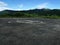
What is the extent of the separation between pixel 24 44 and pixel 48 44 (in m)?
1.49

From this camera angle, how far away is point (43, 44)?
38.6 ft

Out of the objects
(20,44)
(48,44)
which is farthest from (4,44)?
(48,44)

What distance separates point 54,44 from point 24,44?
6.11 ft

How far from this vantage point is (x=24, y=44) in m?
11.7

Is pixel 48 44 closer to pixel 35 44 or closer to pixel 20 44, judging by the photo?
pixel 35 44

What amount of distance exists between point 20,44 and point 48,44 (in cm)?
174

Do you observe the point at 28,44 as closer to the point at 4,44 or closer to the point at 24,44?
the point at 24,44

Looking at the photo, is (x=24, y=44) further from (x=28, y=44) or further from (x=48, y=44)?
(x=48, y=44)

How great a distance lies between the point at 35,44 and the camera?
11680mm

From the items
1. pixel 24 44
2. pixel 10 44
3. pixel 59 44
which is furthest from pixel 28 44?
pixel 59 44

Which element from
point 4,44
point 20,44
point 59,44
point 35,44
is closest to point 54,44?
point 59,44

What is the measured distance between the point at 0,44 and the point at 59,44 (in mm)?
3641

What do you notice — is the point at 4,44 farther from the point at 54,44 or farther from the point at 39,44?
the point at 54,44

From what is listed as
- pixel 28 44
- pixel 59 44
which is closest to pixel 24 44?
pixel 28 44
